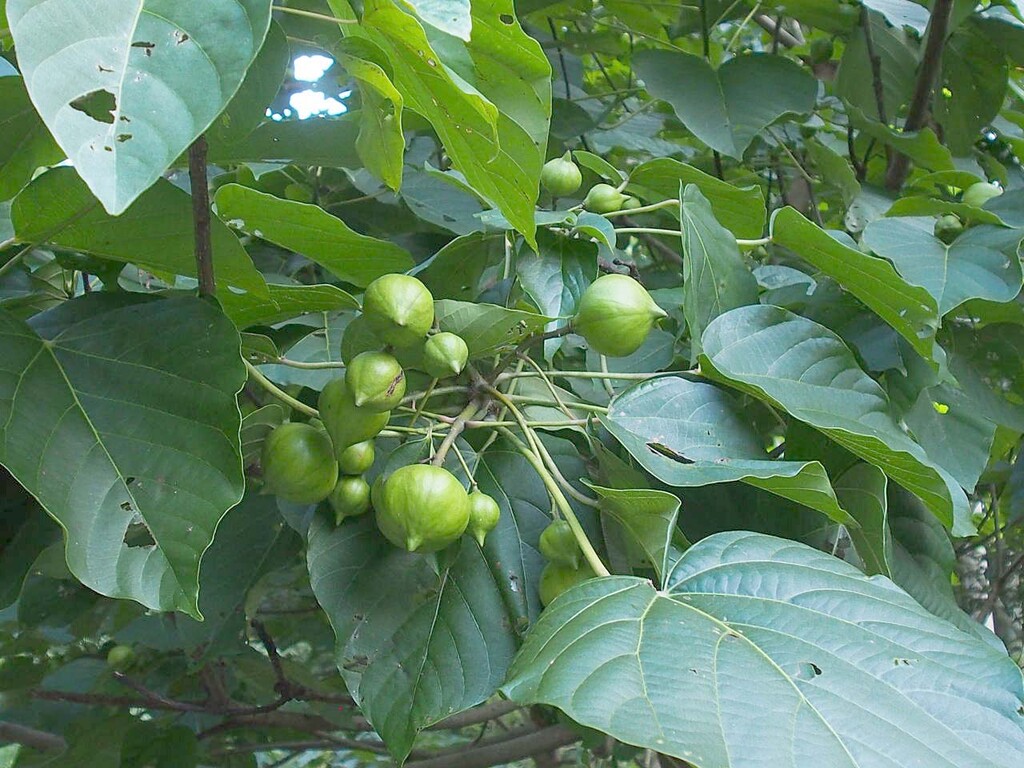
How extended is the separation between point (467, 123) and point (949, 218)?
3.10 feet

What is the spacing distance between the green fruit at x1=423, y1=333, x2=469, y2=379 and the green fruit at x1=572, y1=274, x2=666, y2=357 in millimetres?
144

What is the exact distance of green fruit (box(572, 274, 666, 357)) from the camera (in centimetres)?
93

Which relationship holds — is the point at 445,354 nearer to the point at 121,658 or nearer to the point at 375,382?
the point at 375,382

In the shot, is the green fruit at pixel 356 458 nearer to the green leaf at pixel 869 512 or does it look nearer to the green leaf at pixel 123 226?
the green leaf at pixel 123 226

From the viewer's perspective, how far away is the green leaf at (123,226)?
0.83 meters

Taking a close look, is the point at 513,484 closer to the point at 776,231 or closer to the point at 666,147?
the point at 776,231

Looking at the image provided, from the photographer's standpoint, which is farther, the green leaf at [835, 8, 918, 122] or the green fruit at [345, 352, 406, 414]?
the green leaf at [835, 8, 918, 122]

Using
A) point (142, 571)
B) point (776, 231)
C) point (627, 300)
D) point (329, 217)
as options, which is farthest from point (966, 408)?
point (142, 571)

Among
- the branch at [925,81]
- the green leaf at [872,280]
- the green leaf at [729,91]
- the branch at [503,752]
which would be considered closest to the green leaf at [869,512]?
the green leaf at [872,280]

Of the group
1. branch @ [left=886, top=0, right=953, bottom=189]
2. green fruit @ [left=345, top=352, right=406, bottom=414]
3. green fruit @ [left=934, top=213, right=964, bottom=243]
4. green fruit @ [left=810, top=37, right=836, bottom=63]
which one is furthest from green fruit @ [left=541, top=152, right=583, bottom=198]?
green fruit @ [left=810, top=37, right=836, bottom=63]

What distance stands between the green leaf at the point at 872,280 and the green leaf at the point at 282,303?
52 cm

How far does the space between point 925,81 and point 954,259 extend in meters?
0.66

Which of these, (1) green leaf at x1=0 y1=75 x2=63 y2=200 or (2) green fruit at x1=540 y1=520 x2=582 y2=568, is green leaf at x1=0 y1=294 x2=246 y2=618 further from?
(2) green fruit at x1=540 y1=520 x2=582 y2=568

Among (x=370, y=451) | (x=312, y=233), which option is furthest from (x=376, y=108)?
(x=370, y=451)
